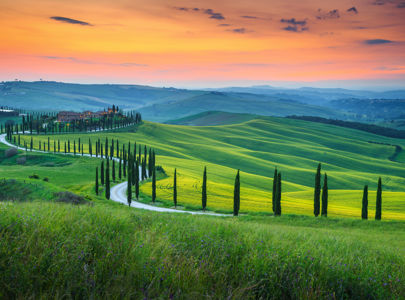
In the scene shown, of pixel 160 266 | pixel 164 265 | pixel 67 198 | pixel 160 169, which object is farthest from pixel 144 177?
pixel 160 266

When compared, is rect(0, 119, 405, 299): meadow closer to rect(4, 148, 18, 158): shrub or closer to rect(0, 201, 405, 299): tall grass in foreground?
rect(0, 201, 405, 299): tall grass in foreground

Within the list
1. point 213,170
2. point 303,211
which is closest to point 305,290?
point 303,211

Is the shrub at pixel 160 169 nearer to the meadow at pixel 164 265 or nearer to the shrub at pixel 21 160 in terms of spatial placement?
the shrub at pixel 21 160

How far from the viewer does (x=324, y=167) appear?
625 ft

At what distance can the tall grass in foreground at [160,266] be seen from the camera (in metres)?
5.31

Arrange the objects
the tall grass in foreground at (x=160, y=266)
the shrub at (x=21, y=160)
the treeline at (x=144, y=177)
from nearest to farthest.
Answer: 1. the tall grass in foreground at (x=160, y=266)
2. the treeline at (x=144, y=177)
3. the shrub at (x=21, y=160)

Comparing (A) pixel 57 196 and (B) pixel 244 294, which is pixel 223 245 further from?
(A) pixel 57 196

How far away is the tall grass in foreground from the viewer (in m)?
5.31

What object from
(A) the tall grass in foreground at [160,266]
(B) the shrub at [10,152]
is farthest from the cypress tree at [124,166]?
(A) the tall grass in foreground at [160,266]

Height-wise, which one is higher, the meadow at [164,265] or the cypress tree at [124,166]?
the meadow at [164,265]

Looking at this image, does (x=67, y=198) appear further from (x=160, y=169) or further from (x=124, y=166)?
(x=160, y=169)

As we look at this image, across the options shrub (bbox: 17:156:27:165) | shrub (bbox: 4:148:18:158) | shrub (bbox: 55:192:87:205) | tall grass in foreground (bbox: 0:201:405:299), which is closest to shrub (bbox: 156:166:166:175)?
shrub (bbox: 55:192:87:205)

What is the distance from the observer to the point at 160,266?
19.2 ft

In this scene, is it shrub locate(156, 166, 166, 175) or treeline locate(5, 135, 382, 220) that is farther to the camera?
shrub locate(156, 166, 166, 175)
